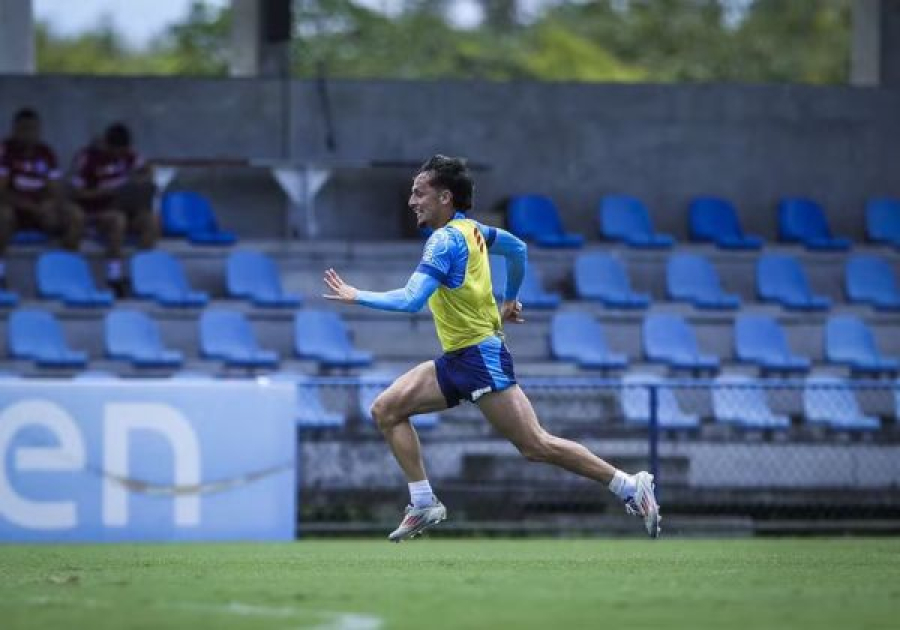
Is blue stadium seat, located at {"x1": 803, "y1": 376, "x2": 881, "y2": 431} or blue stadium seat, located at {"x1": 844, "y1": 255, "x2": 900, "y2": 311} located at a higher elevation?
blue stadium seat, located at {"x1": 844, "y1": 255, "x2": 900, "y2": 311}

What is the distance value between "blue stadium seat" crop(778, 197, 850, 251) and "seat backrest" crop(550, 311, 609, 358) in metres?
4.23

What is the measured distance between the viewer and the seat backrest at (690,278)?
2420 cm

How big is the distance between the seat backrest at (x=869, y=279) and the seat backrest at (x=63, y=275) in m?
9.39

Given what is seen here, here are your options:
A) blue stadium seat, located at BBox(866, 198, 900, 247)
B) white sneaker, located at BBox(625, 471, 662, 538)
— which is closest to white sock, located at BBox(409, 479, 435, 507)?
white sneaker, located at BBox(625, 471, 662, 538)

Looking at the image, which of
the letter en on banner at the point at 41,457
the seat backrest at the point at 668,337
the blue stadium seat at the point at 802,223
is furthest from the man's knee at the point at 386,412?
the blue stadium seat at the point at 802,223

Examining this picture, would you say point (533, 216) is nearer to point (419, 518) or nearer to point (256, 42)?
point (256, 42)

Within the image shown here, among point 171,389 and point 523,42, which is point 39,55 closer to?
point 523,42

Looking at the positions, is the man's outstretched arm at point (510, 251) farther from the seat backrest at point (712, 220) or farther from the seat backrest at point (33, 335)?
the seat backrest at point (712, 220)

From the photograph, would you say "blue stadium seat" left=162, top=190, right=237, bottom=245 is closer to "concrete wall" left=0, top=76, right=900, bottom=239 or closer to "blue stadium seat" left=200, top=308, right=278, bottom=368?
"concrete wall" left=0, top=76, right=900, bottom=239

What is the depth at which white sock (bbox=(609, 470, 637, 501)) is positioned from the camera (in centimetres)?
1202

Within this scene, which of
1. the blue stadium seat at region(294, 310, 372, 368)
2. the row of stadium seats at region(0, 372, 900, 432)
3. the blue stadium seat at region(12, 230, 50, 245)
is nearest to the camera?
the row of stadium seats at region(0, 372, 900, 432)

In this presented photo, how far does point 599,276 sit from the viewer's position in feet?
79.2

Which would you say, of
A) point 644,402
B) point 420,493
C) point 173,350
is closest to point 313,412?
point 644,402

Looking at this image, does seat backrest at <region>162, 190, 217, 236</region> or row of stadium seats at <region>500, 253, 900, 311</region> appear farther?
seat backrest at <region>162, 190, 217, 236</region>
